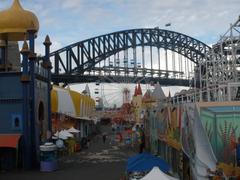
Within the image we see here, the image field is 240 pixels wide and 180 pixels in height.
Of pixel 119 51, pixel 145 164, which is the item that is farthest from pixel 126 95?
pixel 145 164

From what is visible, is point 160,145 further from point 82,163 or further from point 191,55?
point 191,55

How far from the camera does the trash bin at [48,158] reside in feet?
82.3

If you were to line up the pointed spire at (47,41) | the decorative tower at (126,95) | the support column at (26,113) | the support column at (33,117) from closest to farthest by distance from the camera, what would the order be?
1. the support column at (26,113)
2. the support column at (33,117)
3. the pointed spire at (47,41)
4. the decorative tower at (126,95)

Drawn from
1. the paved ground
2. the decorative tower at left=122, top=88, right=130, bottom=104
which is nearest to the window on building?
Answer: the paved ground

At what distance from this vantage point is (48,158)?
2558 centimetres

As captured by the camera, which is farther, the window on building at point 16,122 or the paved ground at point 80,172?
the window on building at point 16,122

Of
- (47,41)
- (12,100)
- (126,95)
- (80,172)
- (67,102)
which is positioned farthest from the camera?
(126,95)

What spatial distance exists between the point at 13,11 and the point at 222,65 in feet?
58.6

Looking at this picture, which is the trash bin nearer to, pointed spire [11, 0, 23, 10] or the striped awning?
pointed spire [11, 0, 23, 10]


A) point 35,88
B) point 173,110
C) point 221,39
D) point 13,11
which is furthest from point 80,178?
point 221,39

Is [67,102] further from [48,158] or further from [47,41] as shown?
[48,158]

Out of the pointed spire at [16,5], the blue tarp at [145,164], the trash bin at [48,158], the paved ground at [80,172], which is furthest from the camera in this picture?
the pointed spire at [16,5]

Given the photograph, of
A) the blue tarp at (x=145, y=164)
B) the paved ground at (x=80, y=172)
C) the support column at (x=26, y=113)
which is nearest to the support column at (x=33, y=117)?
the support column at (x=26, y=113)

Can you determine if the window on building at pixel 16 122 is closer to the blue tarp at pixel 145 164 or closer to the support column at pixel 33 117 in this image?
the support column at pixel 33 117
